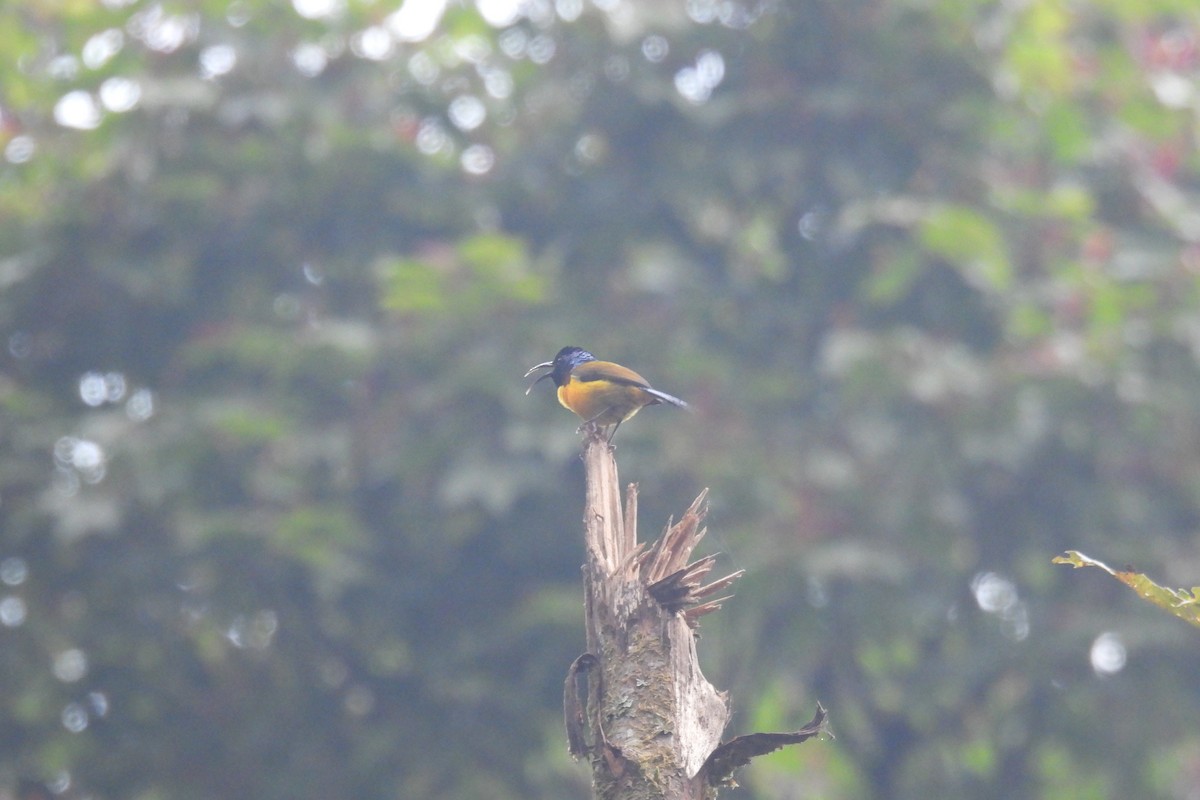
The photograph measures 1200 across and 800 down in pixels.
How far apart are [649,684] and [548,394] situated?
4025 mm

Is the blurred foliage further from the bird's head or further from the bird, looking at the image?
the bird

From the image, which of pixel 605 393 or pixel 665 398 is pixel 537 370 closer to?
pixel 605 393

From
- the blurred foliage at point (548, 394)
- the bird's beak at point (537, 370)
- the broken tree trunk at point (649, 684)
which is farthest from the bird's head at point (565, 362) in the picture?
the broken tree trunk at point (649, 684)

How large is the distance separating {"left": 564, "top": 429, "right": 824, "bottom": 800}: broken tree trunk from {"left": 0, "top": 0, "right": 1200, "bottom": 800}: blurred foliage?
3.53m

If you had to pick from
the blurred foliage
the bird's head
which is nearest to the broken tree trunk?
the bird's head

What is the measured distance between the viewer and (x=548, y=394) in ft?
22.7

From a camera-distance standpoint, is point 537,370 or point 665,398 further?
point 537,370

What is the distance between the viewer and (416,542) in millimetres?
7551

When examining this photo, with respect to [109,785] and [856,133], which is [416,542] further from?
[856,133]

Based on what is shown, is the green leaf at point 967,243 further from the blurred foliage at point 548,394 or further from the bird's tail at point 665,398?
the bird's tail at point 665,398

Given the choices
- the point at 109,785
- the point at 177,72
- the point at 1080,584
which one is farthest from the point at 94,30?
the point at 1080,584

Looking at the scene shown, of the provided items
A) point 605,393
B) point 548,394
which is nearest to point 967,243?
point 548,394

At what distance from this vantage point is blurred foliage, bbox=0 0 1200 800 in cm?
709

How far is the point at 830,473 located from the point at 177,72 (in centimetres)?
Answer: 438
